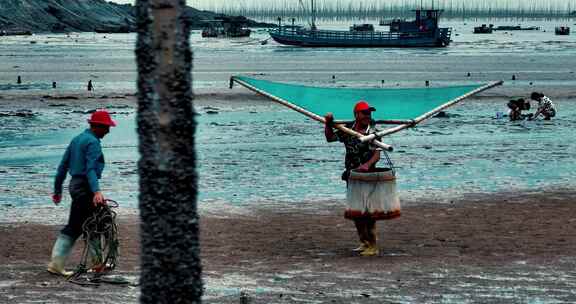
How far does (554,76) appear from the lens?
180 ft

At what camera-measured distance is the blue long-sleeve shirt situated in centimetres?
946

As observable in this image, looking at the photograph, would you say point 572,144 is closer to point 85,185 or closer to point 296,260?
point 296,260

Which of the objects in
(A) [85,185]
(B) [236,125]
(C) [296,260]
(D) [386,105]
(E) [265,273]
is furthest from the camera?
(B) [236,125]

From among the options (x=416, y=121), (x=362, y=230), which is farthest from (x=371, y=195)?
(x=416, y=121)

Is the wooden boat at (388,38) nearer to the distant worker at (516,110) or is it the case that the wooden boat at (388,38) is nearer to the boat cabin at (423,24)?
the boat cabin at (423,24)

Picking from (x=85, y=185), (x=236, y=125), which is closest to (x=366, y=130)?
(x=85, y=185)

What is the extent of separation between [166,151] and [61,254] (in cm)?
564

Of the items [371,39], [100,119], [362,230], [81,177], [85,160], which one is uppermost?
[100,119]

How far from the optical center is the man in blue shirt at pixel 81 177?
9461 mm

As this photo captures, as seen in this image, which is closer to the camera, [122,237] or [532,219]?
[122,237]

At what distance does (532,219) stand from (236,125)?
581 inches

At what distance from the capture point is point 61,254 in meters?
9.80

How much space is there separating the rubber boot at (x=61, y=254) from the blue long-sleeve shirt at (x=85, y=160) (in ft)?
1.62

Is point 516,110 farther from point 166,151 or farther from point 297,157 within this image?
point 166,151
